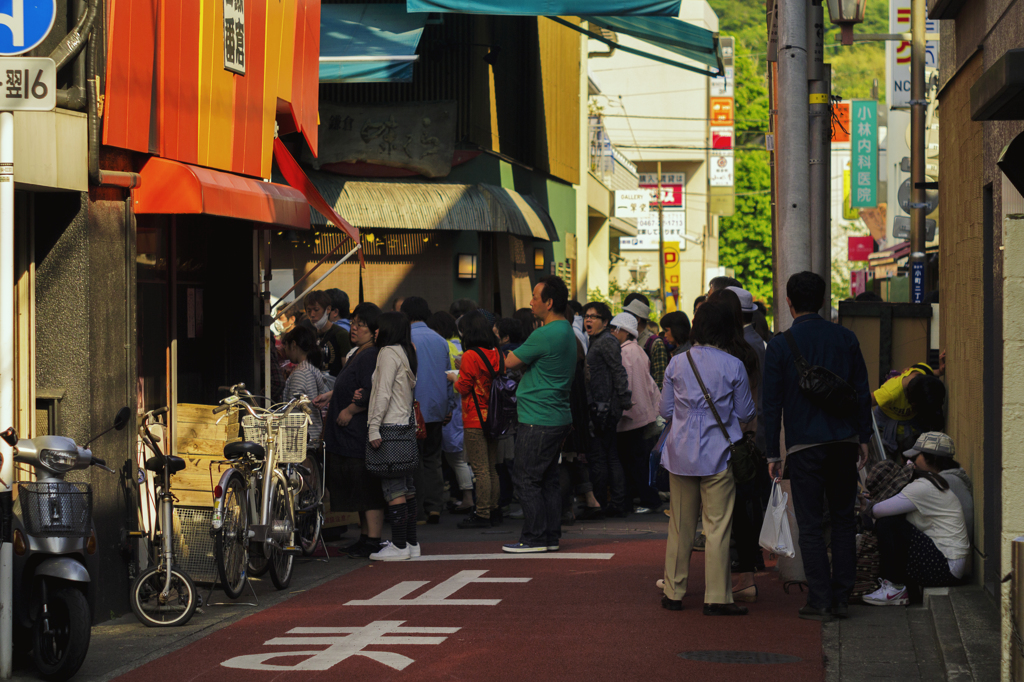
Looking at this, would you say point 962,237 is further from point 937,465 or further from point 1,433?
point 1,433

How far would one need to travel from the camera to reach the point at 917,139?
70.2ft

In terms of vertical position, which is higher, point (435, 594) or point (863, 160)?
point (863, 160)

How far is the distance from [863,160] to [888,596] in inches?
1213

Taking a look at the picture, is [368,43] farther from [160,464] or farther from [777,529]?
[777,529]

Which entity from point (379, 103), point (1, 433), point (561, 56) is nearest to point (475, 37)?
point (379, 103)

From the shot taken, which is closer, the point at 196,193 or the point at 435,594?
the point at 196,193

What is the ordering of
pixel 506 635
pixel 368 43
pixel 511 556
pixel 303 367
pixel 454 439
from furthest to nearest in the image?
1. pixel 368 43
2. pixel 454 439
3. pixel 303 367
4. pixel 511 556
5. pixel 506 635

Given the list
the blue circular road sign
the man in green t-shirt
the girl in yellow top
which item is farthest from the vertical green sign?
the blue circular road sign

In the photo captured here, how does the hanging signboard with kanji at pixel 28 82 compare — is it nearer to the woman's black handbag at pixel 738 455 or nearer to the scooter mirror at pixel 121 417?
the scooter mirror at pixel 121 417

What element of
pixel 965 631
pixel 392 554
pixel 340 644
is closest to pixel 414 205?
pixel 392 554

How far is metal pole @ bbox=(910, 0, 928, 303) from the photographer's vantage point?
21.0 meters

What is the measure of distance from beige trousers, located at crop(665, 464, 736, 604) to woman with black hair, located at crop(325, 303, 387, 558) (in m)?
2.97

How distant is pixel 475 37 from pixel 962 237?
1367 cm

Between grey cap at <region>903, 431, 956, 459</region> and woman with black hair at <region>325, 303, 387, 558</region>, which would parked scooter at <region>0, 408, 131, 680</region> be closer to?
woman with black hair at <region>325, 303, 387, 558</region>
